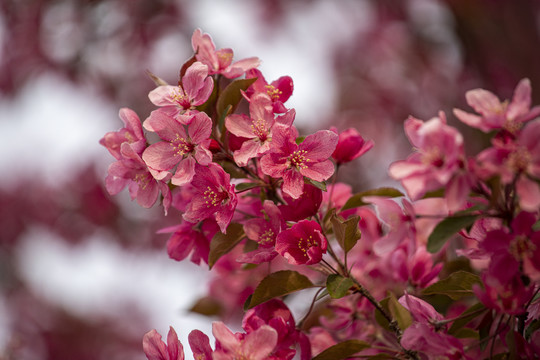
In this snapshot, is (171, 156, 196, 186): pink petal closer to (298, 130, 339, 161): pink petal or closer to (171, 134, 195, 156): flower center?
(171, 134, 195, 156): flower center

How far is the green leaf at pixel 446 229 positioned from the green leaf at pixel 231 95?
0.43 metres

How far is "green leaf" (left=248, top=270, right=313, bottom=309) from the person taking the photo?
3.05 ft

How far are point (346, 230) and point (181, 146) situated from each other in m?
0.33

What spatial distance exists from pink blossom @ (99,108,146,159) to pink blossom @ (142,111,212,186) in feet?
0.12

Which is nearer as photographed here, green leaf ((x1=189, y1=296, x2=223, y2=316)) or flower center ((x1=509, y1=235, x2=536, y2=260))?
flower center ((x1=509, y1=235, x2=536, y2=260))

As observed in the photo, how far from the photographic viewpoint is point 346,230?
91cm

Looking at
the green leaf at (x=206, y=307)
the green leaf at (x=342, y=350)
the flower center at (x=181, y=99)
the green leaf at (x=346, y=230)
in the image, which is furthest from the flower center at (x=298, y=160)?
the green leaf at (x=206, y=307)

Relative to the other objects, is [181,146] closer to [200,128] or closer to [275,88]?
[200,128]

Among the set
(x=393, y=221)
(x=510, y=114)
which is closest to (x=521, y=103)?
(x=510, y=114)

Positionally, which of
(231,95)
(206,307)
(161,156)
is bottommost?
(206,307)

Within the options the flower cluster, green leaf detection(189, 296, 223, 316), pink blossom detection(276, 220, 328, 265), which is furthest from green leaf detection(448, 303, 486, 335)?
green leaf detection(189, 296, 223, 316)

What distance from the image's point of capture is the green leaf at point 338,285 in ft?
2.80

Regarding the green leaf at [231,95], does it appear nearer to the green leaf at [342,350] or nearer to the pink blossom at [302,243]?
the pink blossom at [302,243]

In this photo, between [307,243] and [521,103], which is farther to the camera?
[307,243]
